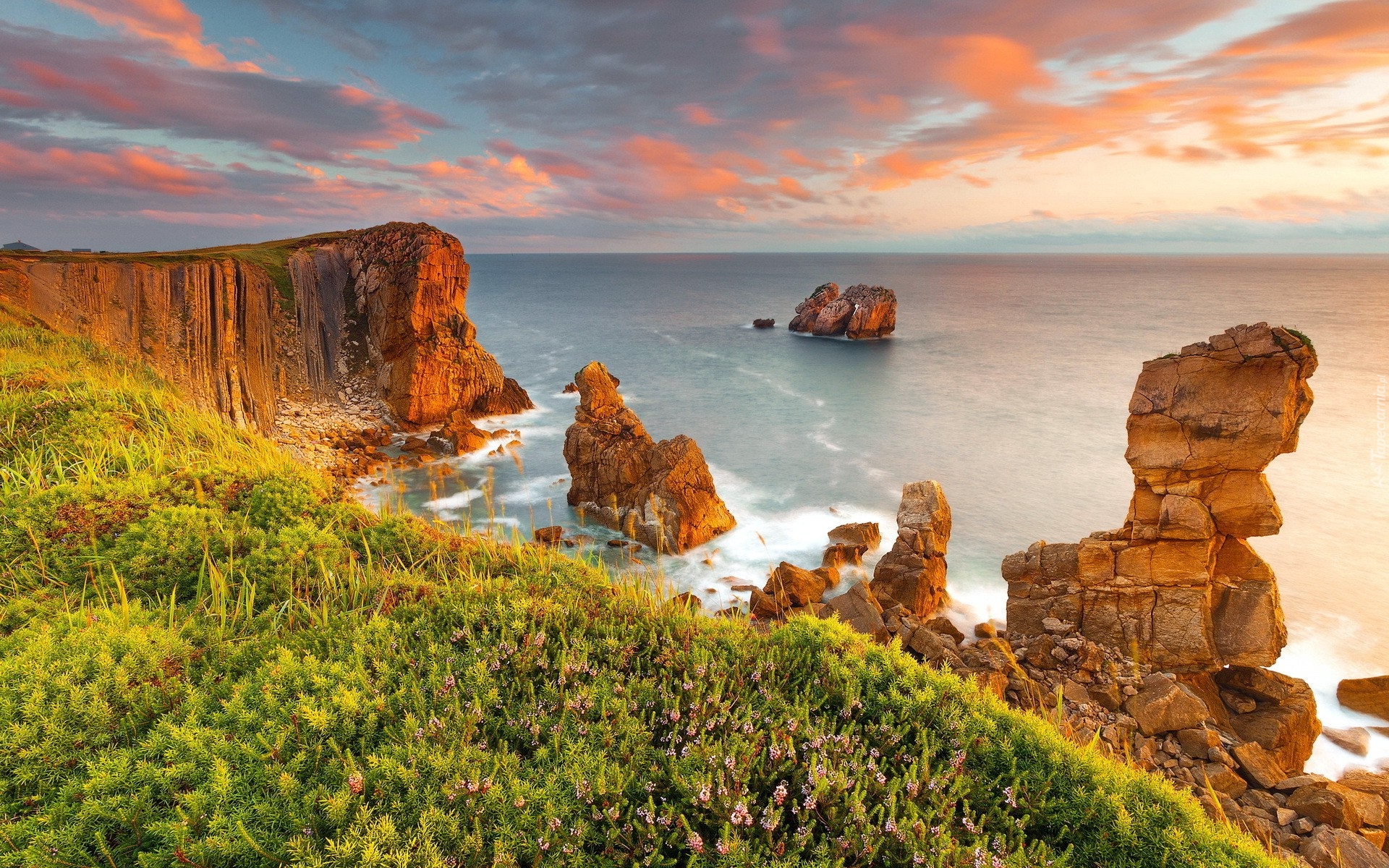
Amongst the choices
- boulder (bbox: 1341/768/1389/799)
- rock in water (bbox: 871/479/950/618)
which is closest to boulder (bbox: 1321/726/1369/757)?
boulder (bbox: 1341/768/1389/799)

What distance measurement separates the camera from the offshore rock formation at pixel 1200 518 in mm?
13188

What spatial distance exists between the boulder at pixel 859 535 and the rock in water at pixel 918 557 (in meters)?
3.31

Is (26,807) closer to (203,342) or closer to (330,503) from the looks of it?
(330,503)

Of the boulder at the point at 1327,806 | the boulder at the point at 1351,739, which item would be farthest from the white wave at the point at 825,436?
the boulder at the point at 1327,806

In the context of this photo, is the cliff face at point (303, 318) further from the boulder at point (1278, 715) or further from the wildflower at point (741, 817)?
the boulder at point (1278, 715)

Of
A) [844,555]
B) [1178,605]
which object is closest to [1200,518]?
[1178,605]

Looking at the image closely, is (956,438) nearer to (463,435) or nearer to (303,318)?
(463,435)

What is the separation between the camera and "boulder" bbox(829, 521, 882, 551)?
71.0 ft

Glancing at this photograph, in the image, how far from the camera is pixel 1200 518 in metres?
14.1

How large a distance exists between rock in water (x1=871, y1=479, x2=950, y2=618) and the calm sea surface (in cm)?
222

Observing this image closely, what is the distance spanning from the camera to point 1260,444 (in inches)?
523

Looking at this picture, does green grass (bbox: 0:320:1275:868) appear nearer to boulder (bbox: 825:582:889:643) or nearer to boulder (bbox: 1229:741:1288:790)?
boulder (bbox: 825:582:889:643)

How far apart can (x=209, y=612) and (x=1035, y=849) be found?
17.8ft

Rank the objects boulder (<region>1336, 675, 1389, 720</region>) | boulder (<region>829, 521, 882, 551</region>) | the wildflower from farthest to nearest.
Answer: boulder (<region>829, 521, 882, 551</region>) < boulder (<region>1336, 675, 1389, 720</region>) < the wildflower
